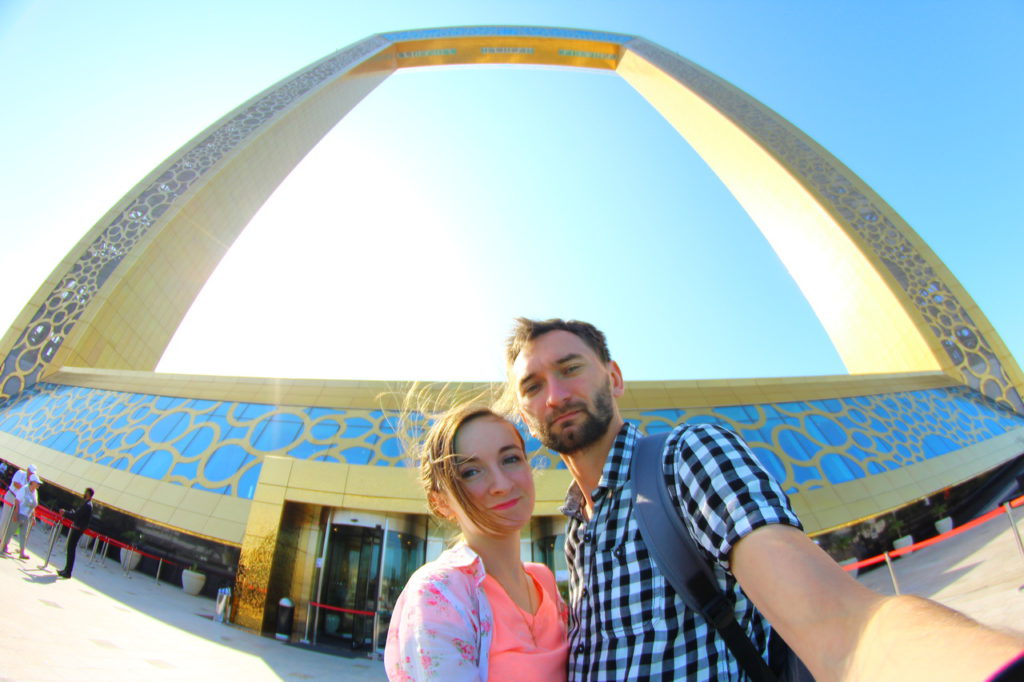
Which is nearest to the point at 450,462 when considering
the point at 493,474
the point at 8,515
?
the point at 493,474

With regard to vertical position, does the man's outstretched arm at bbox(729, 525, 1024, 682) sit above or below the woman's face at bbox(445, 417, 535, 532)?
below

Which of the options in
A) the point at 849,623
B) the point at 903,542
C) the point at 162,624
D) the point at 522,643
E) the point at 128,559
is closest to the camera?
the point at 849,623

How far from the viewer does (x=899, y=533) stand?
9.84 m

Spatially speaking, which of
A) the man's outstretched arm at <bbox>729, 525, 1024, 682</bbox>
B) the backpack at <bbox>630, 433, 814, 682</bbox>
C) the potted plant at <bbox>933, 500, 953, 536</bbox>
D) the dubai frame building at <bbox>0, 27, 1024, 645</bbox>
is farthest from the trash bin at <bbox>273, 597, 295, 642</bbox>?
the potted plant at <bbox>933, 500, 953, 536</bbox>

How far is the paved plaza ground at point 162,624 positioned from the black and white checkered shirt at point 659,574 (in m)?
2.57

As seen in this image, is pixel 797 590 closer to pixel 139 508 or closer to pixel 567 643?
pixel 567 643

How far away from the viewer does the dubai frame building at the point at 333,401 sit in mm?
6367

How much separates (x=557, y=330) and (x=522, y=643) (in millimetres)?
895

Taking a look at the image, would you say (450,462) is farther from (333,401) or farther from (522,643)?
(333,401)

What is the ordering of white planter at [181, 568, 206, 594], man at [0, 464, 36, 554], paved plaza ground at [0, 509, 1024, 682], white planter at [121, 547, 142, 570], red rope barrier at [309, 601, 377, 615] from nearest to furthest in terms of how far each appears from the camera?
paved plaza ground at [0, 509, 1024, 682] → red rope barrier at [309, 601, 377, 615] → man at [0, 464, 36, 554] → white planter at [181, 568, 206, 594] → white planter at [121, 547, 142, 570]

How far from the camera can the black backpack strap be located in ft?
3.50

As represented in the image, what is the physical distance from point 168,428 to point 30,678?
10514 mm

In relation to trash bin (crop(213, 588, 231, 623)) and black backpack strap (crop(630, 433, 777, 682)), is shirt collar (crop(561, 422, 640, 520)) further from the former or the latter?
trash bin (crop(213, 588, 231, 623))

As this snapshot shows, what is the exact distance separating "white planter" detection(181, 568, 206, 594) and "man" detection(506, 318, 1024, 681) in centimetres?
939
